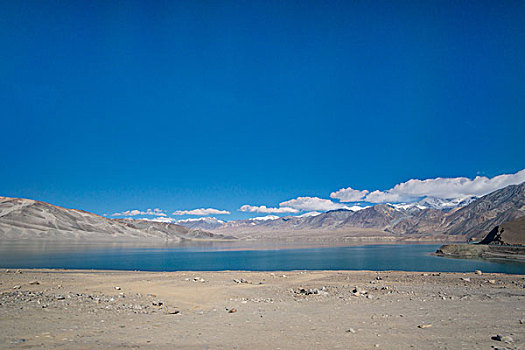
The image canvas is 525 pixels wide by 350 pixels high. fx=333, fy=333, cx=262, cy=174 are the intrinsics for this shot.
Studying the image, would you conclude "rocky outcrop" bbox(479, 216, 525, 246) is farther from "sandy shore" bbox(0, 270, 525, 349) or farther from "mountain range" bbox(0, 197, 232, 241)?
"mountain range" bbox(0, 197, 232, 241)

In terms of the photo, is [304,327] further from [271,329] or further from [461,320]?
[461,320]

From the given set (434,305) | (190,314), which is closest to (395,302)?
(434,305)

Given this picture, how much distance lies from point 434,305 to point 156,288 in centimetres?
1686

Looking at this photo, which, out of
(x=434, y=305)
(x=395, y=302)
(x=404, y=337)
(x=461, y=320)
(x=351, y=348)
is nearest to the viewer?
(x=351, y=348)

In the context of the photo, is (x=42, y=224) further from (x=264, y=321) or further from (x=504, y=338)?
(x=504, y=338)

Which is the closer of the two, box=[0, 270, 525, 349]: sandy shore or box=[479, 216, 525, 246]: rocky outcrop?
box=[0, 270, 525, 349]: sandy shore

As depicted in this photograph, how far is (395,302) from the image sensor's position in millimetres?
16906

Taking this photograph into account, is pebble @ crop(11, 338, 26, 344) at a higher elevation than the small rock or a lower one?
higher

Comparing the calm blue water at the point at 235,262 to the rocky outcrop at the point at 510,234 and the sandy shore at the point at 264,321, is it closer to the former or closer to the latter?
the rocky outcrop at the point at 510,234

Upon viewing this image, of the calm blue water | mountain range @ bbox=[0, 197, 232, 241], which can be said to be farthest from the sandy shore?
mountain range @ bbox=[0, 197, 232, 241]

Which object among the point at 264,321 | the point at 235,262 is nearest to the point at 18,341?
the point at 264,321

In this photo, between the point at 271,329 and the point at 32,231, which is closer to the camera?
the point at 271,329

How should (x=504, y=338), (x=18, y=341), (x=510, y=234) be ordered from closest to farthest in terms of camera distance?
(x=18, y=341) < (x=504, y=338) < (x=510, y=234)

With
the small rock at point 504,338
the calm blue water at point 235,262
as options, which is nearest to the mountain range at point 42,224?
the calm blue water at point 235,262
